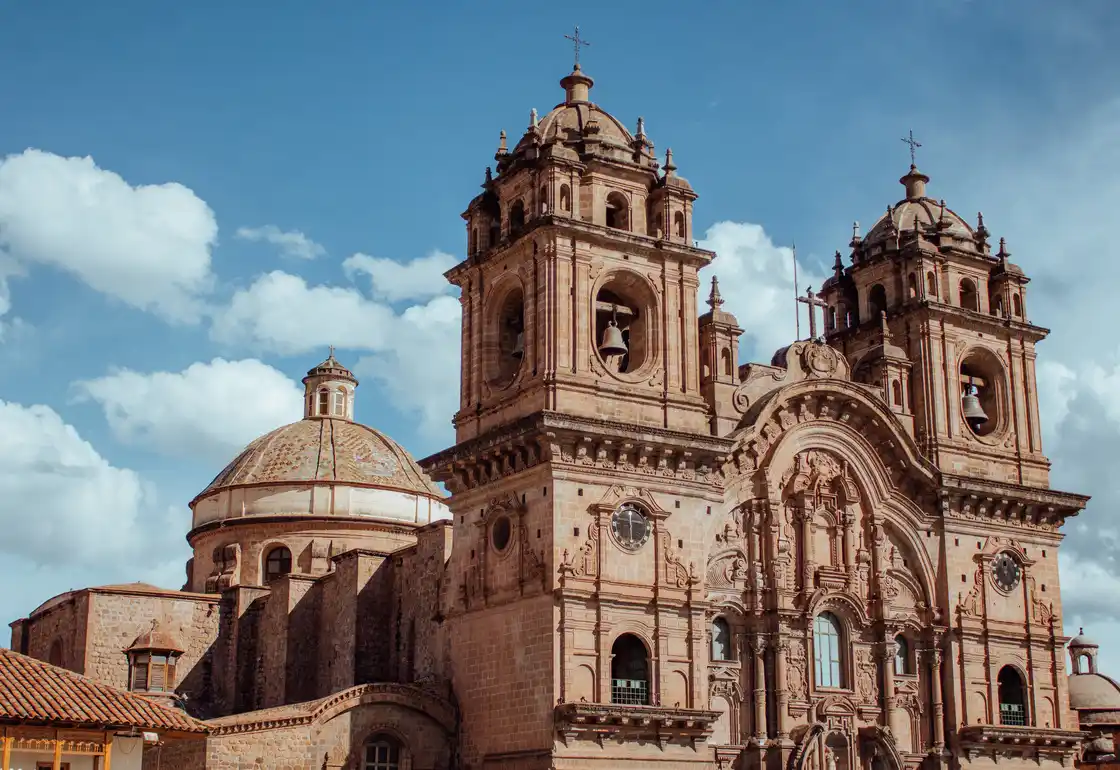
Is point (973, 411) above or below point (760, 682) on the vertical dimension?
above

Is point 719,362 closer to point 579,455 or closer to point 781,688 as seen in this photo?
point 579,455

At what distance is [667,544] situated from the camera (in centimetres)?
3591

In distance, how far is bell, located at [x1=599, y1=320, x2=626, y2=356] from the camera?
37000 millimetres

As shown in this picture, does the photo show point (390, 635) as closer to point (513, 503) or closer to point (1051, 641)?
point (513, 503)

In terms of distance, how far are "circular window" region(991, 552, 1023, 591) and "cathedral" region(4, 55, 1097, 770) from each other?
83 mm

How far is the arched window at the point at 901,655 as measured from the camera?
39594 mm

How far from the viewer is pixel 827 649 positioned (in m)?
38.7

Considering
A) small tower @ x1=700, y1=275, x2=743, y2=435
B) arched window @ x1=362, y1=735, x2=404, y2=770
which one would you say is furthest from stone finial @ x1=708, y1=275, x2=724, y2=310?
arched window @ x1=362, y1=735, x2=404, y2=770

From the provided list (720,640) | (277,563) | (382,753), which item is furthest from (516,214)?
(277,563)

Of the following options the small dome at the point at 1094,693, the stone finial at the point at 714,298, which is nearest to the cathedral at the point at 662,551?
the stone finial at the point at 714,298

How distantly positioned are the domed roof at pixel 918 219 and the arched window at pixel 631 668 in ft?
51.9

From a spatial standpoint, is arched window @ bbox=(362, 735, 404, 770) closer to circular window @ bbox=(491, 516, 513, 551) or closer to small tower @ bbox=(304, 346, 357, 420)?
circular window @ bbox=(491, 516, 513, 551)

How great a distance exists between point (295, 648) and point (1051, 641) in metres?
20.5

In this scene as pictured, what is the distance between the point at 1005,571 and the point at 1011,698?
333 centimetres
